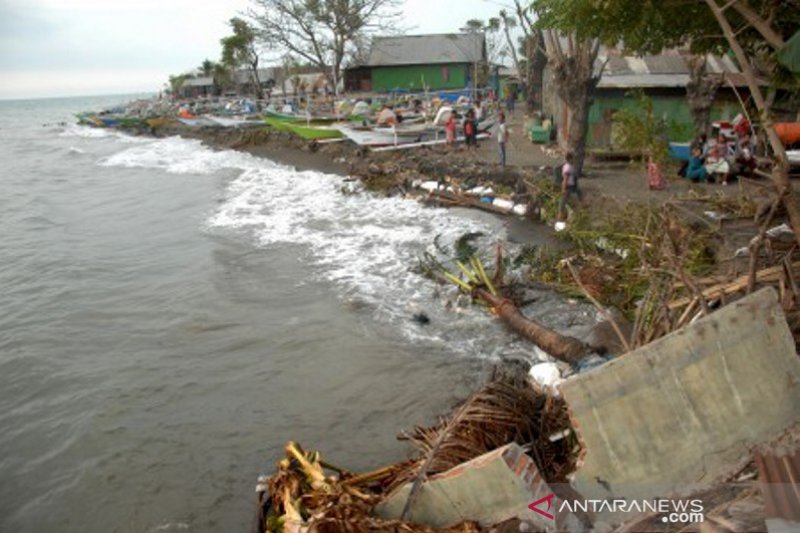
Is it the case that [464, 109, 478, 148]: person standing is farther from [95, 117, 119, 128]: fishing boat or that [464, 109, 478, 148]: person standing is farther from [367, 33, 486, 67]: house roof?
[95, 117, 119, 128]: fishing boat

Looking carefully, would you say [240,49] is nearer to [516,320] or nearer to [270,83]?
[270,83]

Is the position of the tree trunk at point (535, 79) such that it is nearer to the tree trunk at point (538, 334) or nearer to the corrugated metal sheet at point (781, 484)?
the tree trunk at point (538, 334)

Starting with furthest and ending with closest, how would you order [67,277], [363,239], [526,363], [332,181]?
[332,181], [363,239], [67,277], [526,363]

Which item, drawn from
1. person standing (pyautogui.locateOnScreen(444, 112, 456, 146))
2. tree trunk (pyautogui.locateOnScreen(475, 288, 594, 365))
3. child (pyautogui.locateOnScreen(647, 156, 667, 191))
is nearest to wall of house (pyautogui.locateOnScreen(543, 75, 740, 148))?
person standing (pyautogui.locateOnScreen(444, 112, 456, 146))

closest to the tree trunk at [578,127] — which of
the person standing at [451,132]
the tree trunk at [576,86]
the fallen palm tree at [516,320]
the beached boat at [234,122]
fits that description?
the tree trunk at [576,86]

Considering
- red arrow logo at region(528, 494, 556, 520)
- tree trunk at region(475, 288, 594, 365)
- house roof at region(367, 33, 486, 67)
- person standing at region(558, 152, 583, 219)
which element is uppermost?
house roof at region(367, 33, 486, 67)

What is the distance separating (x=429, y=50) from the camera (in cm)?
4816

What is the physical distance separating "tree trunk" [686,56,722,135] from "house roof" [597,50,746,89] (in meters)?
2.01

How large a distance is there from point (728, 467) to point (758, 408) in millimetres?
477

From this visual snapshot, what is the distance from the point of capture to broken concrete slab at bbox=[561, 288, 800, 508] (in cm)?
395

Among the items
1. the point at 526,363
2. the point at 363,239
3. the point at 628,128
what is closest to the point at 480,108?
the point at 628,128

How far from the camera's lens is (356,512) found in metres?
3.99

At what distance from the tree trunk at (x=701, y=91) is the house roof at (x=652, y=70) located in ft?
6.59

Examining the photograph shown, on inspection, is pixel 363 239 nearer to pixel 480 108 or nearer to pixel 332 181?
pixel 332 181
